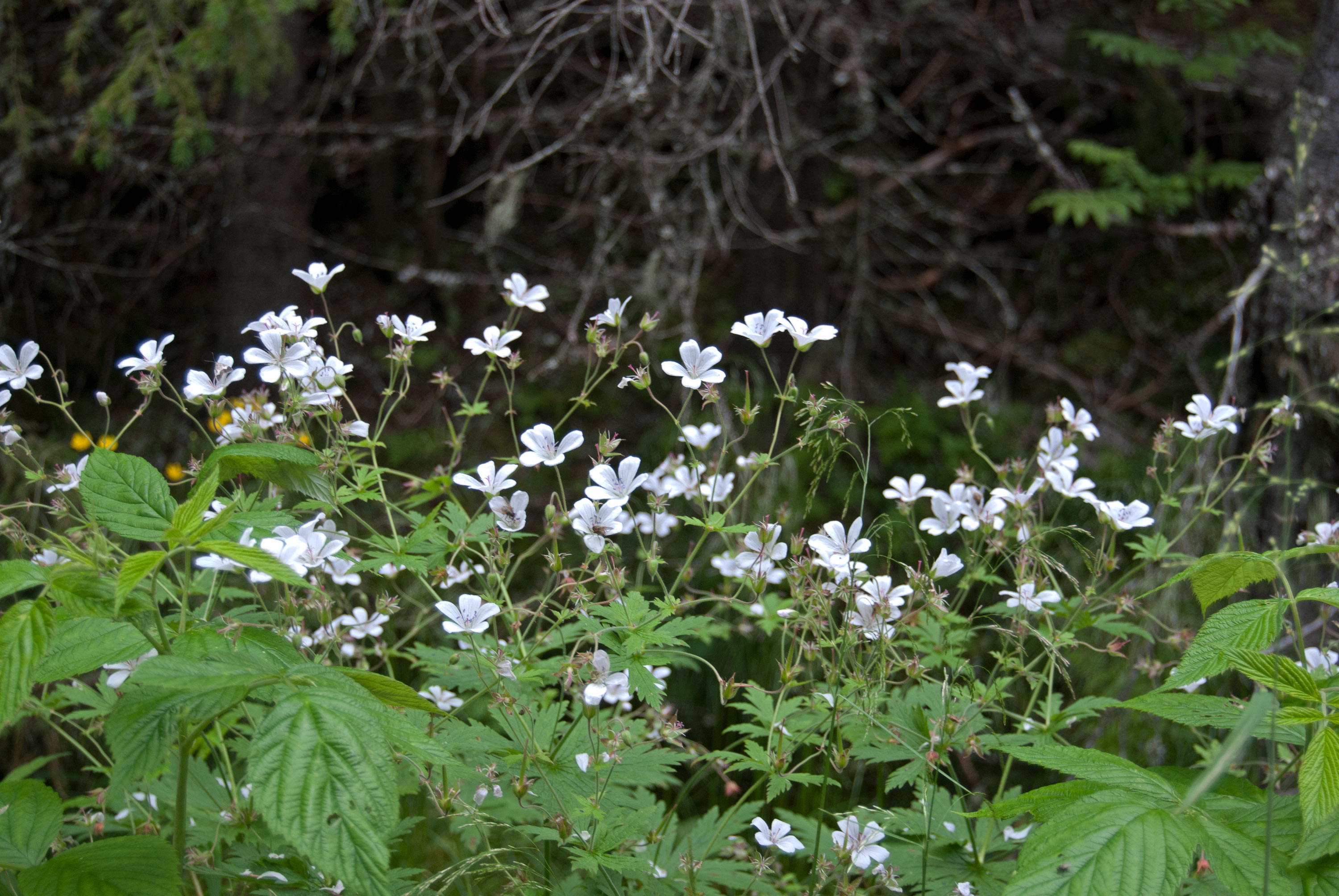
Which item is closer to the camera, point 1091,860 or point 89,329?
point 1091,860

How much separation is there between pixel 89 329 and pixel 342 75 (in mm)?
2060

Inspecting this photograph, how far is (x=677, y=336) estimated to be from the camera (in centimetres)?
493

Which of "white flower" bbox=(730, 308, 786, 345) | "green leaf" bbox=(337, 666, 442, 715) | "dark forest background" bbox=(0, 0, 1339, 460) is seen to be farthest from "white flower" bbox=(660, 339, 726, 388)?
"dark forest background" bbox=(0, 0, 1339, 460)

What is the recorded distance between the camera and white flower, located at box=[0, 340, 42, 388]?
1428mm

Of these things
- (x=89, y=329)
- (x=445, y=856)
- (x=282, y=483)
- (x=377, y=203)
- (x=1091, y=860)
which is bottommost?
(x=445, y=856)

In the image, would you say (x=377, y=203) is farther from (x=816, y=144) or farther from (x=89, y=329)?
(x=816, y=144)

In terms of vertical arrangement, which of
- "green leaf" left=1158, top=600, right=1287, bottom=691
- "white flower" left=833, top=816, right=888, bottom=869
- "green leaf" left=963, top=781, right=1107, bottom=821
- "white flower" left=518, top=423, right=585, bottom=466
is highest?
"white flower" left=518, top=423, right=585, bottom=466

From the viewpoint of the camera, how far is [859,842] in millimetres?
1428

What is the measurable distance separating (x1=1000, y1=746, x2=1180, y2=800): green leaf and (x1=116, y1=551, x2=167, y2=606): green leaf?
1.00 m

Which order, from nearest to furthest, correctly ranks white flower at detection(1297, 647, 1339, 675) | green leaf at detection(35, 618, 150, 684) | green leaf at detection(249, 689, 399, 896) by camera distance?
green leaf at detection(249, 689, 399, 896)
green leaf at detection(35, 618, 150, 684)
white flower at detection(1297, 647, 1339, 675)

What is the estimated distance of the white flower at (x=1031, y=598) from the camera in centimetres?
141

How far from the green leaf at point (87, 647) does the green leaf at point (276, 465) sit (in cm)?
22

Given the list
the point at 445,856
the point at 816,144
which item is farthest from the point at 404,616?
the point at 816,144

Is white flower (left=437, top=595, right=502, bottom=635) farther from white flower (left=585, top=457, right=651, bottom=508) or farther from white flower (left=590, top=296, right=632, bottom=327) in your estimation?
white flower (left=590, top=296, right=632, bottom=327)
